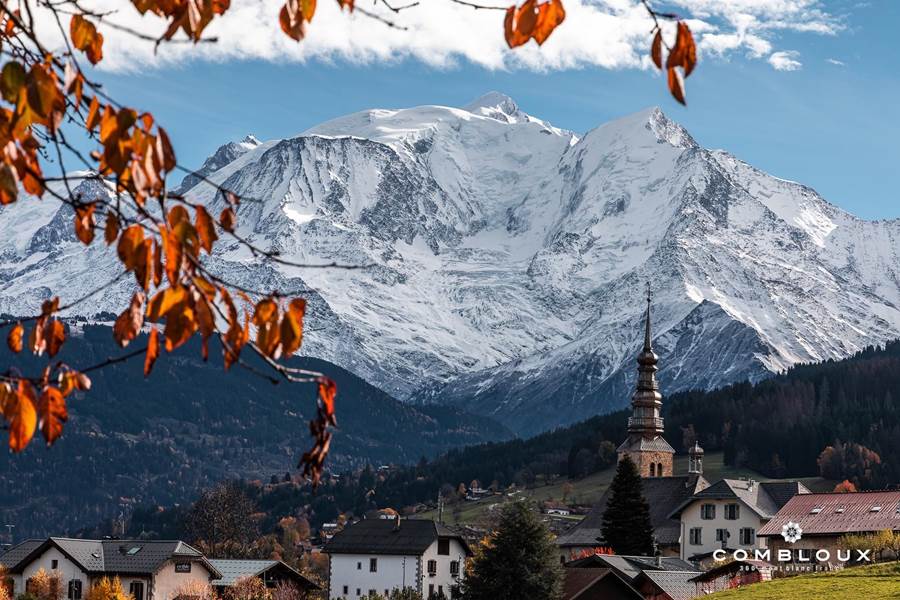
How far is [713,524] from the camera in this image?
124 metres

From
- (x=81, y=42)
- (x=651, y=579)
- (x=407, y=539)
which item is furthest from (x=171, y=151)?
(x=407, y=539)

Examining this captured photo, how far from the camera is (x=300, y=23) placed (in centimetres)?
832

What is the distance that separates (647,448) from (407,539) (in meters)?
56.8

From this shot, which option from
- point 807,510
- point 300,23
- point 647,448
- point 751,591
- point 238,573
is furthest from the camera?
point 647,448

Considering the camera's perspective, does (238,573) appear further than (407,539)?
No

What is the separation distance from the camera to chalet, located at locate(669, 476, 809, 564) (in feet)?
398

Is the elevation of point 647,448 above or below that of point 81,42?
above

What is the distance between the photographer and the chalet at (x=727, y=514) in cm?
12138

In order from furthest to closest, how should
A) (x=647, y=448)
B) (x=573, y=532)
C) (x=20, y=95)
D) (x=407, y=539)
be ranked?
(x=647, y=448)
(x=573, y=532)
(x=407, y=539)
(x=20, y=95)

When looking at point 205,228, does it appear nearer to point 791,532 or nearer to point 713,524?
point 791,532

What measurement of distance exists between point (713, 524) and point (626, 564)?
37.1 m

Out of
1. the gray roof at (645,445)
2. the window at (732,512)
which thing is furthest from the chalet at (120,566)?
the gray roof at (645,445)

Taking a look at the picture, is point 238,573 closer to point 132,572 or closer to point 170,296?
point 132,572

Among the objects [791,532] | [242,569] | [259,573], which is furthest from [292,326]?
[242,569]
